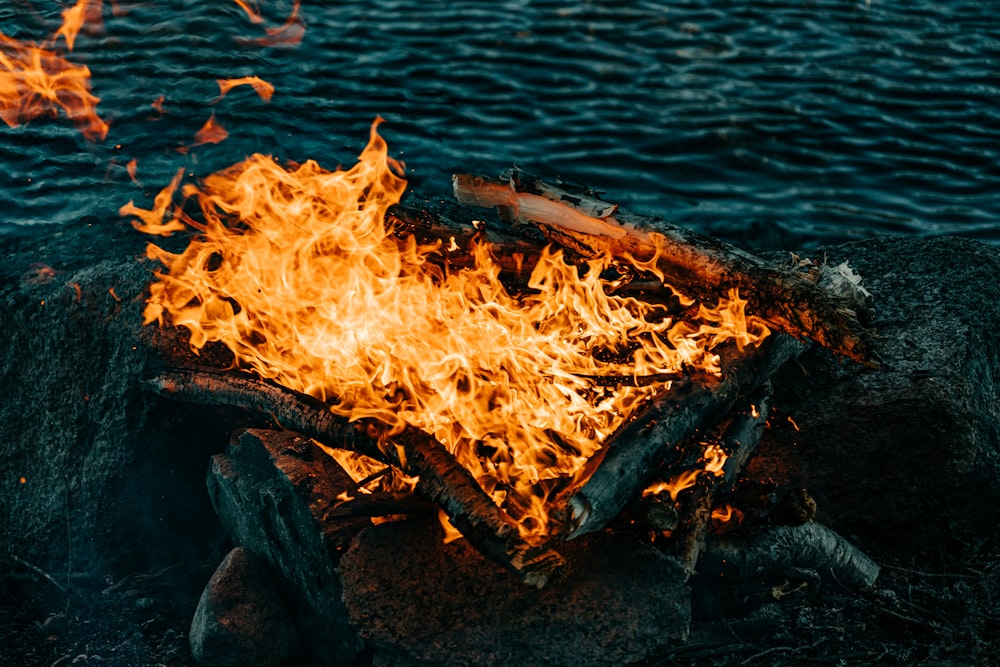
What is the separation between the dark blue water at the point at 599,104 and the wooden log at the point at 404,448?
311cm

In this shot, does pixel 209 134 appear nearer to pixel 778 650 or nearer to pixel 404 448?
pixel 404 448

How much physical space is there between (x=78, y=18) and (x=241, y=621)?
9501 mm

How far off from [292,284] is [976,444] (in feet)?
12.5

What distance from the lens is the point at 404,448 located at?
422 cm

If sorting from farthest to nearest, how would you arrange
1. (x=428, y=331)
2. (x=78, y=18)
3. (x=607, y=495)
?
(x=78, y=18) → (x=428, y=331) → (x=607, y=495)

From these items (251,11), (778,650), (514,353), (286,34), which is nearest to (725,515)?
(778,650)

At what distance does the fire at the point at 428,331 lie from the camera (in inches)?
175

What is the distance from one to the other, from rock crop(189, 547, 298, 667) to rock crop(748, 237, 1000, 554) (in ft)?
8.61

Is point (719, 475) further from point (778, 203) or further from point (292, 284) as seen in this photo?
point (778, 203)

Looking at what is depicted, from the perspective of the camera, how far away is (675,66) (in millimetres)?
11273

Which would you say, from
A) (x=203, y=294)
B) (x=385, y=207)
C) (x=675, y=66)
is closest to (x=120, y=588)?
(x=203, y=294)

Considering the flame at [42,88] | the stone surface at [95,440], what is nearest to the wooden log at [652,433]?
the stone surface at [95,440]

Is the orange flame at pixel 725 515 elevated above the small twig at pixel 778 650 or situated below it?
above

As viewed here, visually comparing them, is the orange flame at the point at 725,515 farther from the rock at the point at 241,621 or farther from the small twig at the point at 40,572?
the small twig at the point at 40,572
